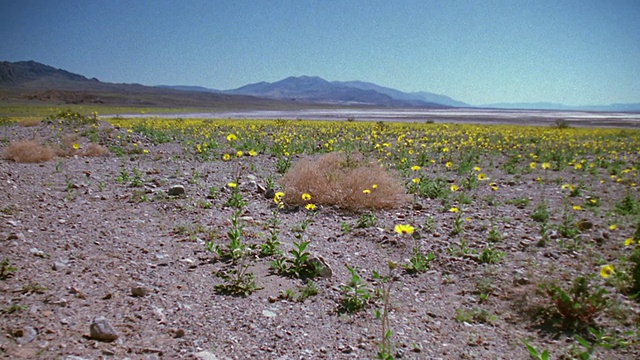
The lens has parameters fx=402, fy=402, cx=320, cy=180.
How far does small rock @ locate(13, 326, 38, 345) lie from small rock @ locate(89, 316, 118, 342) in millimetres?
308

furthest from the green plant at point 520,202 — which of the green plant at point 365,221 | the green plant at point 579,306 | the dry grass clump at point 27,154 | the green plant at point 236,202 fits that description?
the dry grass clump at point 27,154

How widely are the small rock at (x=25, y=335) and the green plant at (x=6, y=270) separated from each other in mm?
850

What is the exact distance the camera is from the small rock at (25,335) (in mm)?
2383

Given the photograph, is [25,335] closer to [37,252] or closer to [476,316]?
[37,252]

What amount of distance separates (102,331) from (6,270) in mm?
1268

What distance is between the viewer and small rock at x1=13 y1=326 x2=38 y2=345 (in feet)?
7.82

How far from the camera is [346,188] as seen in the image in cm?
601

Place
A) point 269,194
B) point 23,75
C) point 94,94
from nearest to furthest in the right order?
point 269,194, point 94,94, point 23,75

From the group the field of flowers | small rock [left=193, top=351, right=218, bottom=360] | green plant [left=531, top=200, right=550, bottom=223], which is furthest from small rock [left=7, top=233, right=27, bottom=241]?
green plant [left=531, top=200, right=550, bottom=223]

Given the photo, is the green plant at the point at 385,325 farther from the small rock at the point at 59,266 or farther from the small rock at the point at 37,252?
the small rock at the point at 37,252

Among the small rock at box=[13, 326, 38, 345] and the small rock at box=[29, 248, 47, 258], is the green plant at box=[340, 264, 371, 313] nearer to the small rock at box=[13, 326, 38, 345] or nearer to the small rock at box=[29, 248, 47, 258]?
the small rock at box=[13, 326, 38, 345]

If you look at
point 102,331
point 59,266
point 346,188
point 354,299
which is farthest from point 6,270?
point 346,188

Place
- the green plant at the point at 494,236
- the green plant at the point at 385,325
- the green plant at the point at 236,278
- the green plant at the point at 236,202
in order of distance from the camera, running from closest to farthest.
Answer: the green plant at the point at 385,325, the green plant at the point at 236,278, the green plant at the point at 494,236, the green plant at the point at 236,202

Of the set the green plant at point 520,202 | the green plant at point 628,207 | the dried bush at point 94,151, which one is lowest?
the green plant at point 520,202
